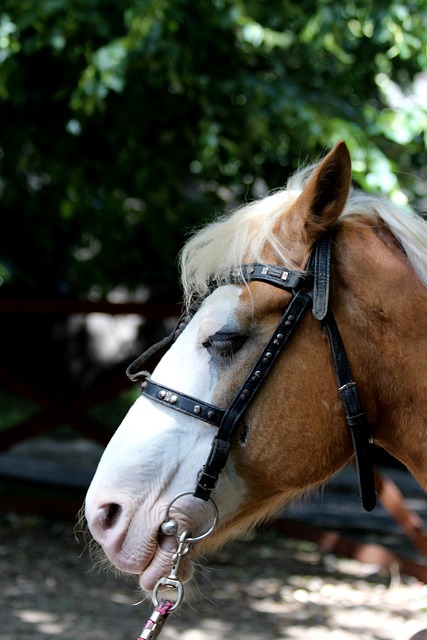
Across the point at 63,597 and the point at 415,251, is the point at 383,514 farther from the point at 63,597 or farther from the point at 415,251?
the point at 415,251

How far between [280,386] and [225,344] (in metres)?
0.18

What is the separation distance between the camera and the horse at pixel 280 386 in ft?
6.60

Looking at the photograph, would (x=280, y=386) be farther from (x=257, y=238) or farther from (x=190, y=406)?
(x=257, y=238)

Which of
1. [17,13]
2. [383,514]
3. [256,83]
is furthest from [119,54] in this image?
[383,514]

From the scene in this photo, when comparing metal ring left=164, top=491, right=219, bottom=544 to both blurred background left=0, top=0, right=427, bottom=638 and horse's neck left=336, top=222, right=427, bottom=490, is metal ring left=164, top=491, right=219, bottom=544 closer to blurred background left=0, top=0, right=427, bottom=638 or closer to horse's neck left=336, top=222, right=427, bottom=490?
horse's neck left=336, top=222, right=427, bottom=490

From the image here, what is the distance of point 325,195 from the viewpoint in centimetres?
208

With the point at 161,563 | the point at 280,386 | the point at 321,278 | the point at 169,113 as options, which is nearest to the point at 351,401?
the point at 280,386

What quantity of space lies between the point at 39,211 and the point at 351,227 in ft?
14.4

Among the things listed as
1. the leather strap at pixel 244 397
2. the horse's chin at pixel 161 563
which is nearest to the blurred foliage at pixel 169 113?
the leather strap at pixel 244 397

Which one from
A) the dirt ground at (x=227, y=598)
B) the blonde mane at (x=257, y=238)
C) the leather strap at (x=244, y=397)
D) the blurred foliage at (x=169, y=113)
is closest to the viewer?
the leather strap at (x=244, y=397)

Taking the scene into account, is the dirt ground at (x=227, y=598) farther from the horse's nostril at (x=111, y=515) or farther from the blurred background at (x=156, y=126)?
the horse's nostril at (x=111, y=515)

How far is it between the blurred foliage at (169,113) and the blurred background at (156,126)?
12mm

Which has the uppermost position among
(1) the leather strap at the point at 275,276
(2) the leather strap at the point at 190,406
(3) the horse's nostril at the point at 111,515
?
(1) the leather strap at the point at 275,276

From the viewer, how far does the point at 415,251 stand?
209 centimetres
